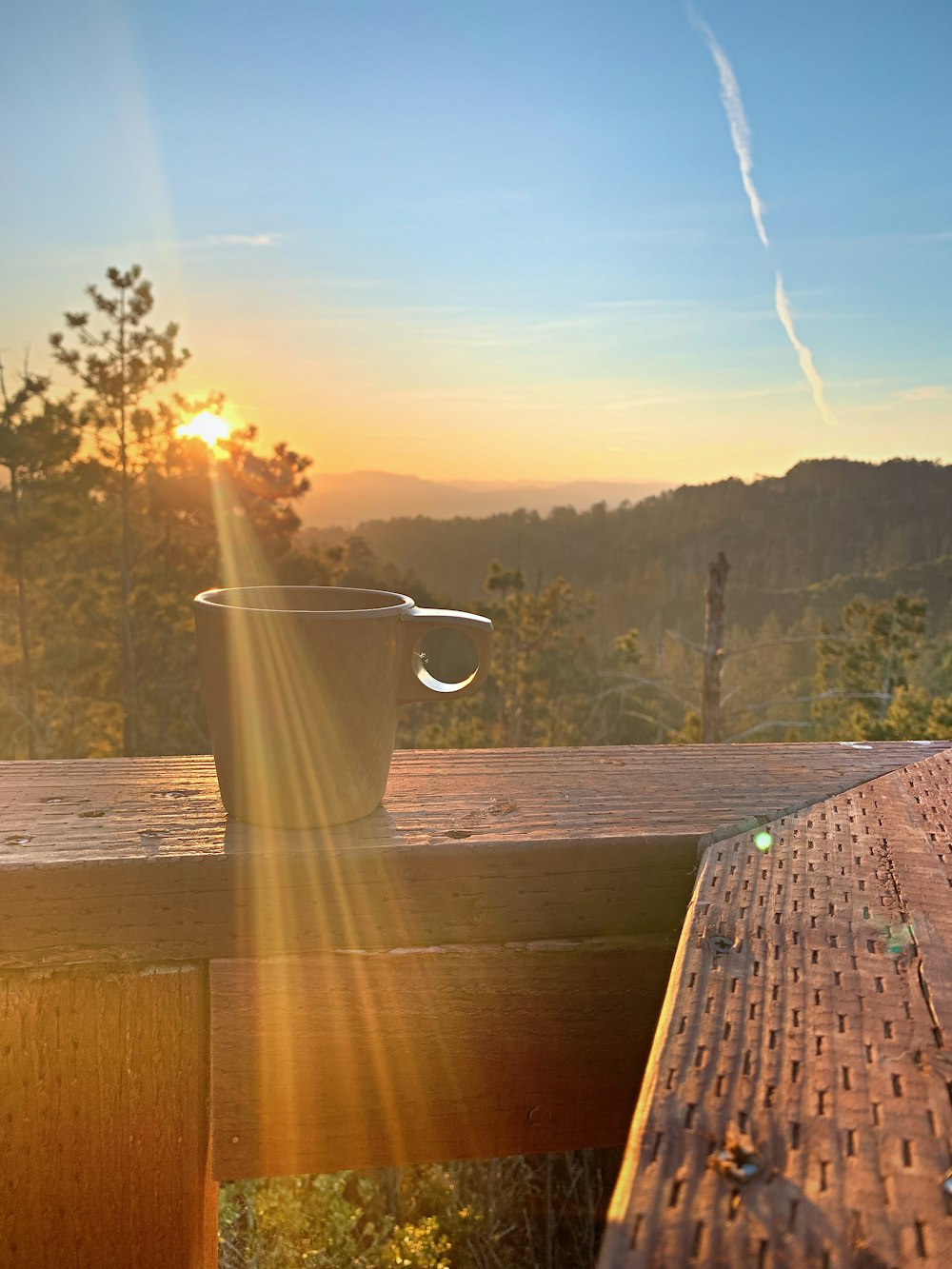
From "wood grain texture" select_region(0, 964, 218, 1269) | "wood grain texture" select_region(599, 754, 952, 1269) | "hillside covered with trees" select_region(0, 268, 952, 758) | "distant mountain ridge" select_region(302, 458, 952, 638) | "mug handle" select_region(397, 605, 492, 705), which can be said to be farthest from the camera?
"distant mountain ridge" select_region(302, 458, 952, 638)

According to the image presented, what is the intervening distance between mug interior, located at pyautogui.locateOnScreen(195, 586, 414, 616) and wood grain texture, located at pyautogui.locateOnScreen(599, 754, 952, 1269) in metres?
0.39

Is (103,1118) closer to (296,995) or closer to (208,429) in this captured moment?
(296,995)

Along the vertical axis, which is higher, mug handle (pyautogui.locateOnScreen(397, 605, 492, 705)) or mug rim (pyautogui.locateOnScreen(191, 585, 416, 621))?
mug rim (pyautogui.locateOnScreen(191, 585, 416, 621))

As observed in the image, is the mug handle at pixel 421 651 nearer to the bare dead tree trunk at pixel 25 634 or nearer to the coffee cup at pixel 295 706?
the coffee cup at pixel 295 706

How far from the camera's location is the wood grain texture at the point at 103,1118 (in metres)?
0.68

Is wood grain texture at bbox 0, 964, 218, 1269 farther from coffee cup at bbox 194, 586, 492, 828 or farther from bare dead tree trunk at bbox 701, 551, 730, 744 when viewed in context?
bare dead tree trunk at bbox 701, 551, 730, 744

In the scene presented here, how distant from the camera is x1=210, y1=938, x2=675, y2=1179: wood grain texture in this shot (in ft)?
2.37

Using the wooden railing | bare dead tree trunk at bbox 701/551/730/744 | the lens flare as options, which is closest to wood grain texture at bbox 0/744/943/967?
the wooden railing

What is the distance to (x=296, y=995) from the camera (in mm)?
721

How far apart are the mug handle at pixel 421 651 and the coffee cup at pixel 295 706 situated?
0.03 m

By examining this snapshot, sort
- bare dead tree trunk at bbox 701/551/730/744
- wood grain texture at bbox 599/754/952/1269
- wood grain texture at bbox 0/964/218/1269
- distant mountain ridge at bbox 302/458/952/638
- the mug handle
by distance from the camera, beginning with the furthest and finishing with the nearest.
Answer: distant mountain ridge at bbox 302/458/952/638 < bare dead tree trunk at bbox 701/551/730/744 < the mug handle < wood grain texture at bbox 0/964/218/1269 < wood grain texture at bbox 599/754/952/1269

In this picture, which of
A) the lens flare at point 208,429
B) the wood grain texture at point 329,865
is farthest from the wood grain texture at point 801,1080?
the lens flare at point 208,429

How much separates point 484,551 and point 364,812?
137 feet

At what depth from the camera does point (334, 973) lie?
2.39 feet
